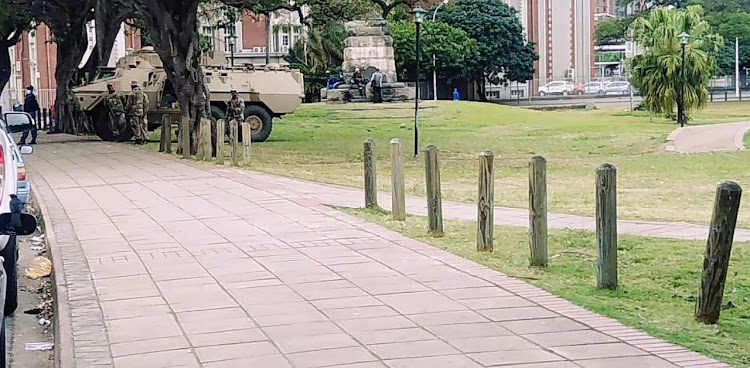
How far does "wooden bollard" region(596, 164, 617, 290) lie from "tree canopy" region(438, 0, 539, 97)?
61.6 m

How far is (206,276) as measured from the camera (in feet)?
30.6

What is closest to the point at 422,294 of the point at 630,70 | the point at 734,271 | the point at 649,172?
the point at 734,271

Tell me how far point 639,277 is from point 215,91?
21.5 m

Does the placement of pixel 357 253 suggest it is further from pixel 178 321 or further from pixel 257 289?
pixel 178 321

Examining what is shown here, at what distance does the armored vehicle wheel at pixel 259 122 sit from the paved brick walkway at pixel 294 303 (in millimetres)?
16899

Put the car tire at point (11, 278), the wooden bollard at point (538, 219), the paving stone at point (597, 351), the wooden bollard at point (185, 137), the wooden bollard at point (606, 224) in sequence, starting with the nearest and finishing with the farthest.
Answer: the paving stone at point (597, 351), the wooden bollard at point (606, 224), the car tire at point (11, 278), the wooden bollard at point (538, 219), the wooden bollard at point (185, 137)

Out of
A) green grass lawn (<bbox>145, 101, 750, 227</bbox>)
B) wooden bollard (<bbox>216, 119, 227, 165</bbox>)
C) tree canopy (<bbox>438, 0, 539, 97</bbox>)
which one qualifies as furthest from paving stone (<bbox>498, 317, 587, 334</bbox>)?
tree canopy (<bbox>438, 0, 539, 97</bbox>)

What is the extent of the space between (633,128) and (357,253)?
1069 inches

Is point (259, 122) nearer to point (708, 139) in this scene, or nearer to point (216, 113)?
point (216, 113)

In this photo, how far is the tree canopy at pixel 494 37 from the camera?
229 feet

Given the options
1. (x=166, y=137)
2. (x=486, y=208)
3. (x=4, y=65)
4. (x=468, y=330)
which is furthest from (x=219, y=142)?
(x=4, y=65)

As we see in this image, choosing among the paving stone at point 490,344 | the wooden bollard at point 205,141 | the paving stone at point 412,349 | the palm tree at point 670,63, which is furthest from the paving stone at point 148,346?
the palm tree at point 670,63

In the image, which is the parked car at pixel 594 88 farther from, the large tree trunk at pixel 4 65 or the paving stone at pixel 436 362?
the paving stone at pixel 436 362

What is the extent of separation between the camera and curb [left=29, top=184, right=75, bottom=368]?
22.5 feet
